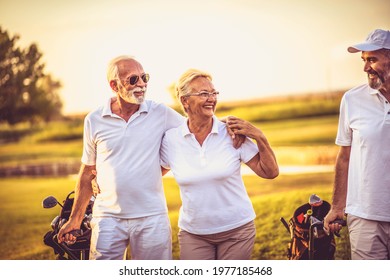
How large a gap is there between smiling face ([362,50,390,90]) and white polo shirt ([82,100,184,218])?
1.27 metres

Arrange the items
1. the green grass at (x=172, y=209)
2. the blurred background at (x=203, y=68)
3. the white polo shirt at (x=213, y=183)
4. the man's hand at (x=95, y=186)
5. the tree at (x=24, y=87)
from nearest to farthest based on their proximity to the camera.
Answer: the white polo shirt at (x=213, y=183), the man's hand at (x=95, y=186), the blurred background at (x=203, y=68), the green grass at (x=172, y=209), the tree at (x=24, y=87)

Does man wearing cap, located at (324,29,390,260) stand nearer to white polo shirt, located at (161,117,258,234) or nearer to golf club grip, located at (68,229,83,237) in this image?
white polo shirt, located at (161,117,258,234)

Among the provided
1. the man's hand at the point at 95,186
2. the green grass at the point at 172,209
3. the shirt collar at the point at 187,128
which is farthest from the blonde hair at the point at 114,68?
the green grass at the point at 172,209

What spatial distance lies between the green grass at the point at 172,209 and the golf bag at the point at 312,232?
2.97 feet

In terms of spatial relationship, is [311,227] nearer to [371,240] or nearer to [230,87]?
[371,240]

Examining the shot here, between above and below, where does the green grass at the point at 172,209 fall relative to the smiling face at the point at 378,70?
below

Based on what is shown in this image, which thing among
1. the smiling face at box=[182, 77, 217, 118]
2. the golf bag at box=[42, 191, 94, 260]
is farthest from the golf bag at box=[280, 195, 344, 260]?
the golf bag at box=[42, 191, 94, 260]

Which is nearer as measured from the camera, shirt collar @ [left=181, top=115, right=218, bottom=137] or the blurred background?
shirt collar @ [left=181, top=115, right=218, bottom=137]

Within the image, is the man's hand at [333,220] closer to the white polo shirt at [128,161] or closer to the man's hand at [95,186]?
the white polo shirt at [128,161]

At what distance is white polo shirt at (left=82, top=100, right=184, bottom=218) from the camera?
3598 millimetres

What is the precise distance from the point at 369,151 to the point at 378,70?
1.54 ft

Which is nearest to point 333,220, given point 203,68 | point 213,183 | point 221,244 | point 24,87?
point 221,244

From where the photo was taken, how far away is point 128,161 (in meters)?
3.61

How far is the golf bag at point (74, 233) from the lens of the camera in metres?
3.92
